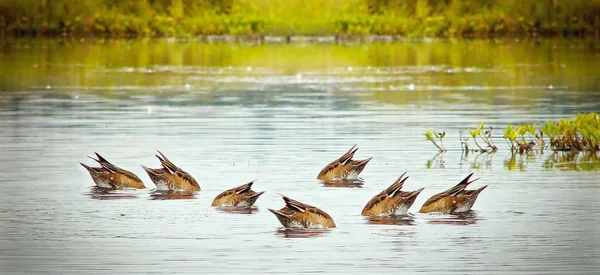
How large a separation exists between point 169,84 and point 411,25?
41562mm

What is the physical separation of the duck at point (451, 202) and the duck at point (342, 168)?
2631mm

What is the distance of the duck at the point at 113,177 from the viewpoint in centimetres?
1712

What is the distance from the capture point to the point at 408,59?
5494 centimetres

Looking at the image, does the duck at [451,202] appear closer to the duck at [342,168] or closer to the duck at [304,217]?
the duck at [304,217]

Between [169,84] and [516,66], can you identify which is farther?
[516,66]

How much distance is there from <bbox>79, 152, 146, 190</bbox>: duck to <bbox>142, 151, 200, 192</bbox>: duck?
0.29 metres

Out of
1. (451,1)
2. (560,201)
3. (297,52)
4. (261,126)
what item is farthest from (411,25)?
(560,201)

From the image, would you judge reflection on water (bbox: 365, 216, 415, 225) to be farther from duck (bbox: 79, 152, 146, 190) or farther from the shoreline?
the shoreline

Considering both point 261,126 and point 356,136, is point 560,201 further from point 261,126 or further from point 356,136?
point 261,126

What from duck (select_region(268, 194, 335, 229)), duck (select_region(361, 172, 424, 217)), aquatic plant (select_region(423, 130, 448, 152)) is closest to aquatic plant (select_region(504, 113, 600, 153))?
aquatic plant (select_region(423, 130, 448, 152))

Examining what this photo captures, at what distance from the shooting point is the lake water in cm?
1279

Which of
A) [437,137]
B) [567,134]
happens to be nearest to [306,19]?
[437,137]

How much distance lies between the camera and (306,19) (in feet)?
282

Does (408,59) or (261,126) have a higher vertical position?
(408,59)
